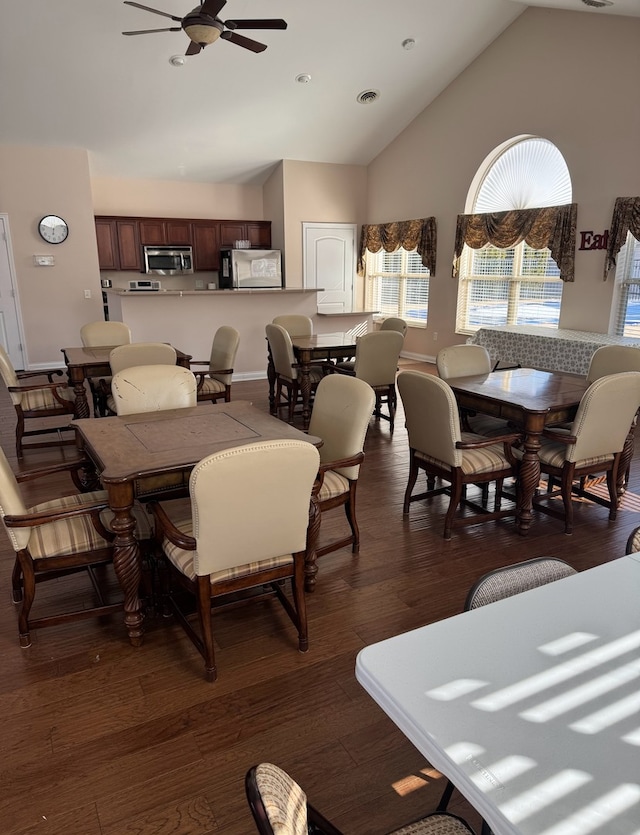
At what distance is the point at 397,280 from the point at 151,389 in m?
7.26

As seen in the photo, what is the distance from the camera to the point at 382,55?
709 cm

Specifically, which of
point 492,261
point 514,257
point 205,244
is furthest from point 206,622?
point 205,244

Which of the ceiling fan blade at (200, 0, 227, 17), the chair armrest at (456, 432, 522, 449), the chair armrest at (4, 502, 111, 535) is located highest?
the ceiling fan blade at (200, 0, 227, 17)

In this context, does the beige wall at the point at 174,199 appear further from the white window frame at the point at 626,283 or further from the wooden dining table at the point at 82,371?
the white window frame at the point at 626,283

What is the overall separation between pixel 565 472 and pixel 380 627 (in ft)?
4.98

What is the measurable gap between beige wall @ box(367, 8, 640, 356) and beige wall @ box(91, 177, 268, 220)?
2.86 m

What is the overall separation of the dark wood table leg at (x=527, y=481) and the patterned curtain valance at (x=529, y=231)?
13.6ft

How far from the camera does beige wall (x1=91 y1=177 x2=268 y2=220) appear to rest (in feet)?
29.8

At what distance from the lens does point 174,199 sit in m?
9.47

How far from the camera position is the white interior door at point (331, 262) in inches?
380

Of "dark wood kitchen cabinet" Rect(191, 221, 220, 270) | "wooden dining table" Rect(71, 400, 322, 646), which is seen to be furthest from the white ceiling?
"wooden dining table" Rect(71, 400, 322, 646)

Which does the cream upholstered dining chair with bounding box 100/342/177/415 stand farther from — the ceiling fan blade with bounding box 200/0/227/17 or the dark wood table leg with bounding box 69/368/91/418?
the ceiling fan blade with bounding box 200/0/227/17

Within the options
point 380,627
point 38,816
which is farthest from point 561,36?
point 38,816

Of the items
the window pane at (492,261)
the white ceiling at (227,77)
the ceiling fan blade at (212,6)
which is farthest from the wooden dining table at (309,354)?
the white ceiling at (227,77)
